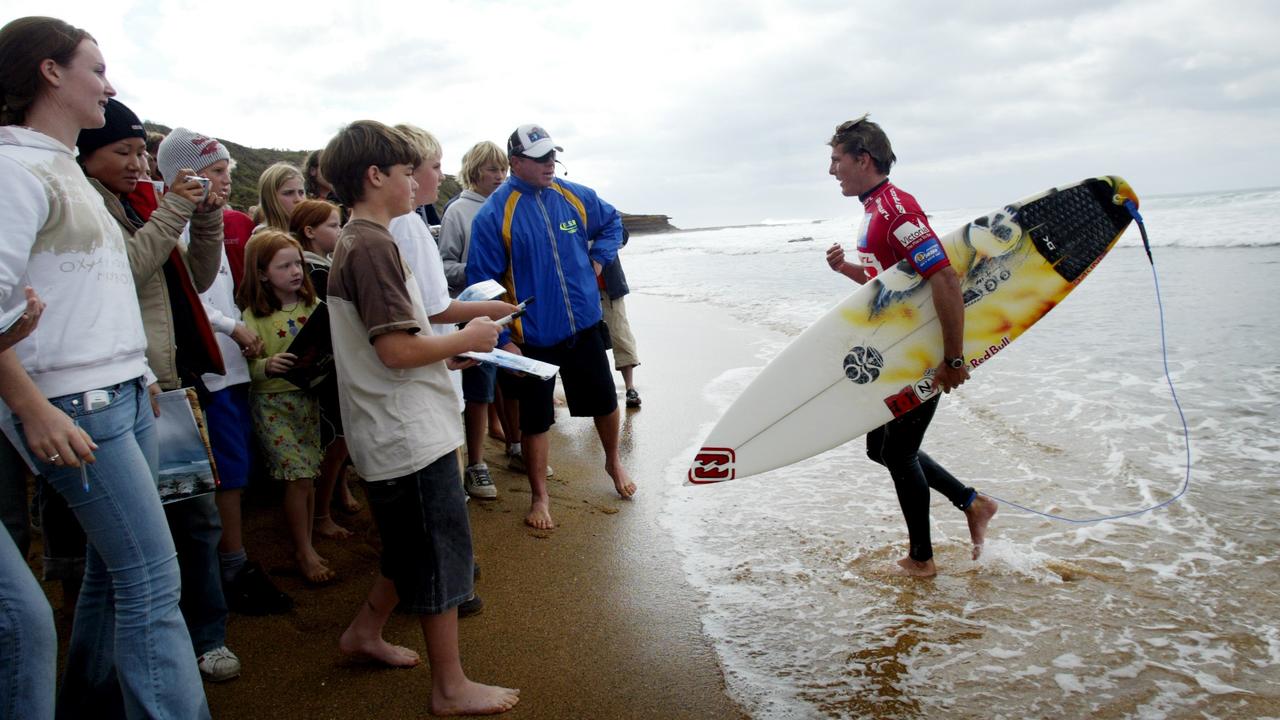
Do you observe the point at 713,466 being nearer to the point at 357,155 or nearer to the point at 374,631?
the point at 374,631

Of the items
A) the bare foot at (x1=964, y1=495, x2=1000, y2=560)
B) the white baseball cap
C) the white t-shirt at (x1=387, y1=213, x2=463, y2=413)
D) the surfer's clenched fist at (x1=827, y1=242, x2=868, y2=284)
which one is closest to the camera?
the white t-shirt at (x1=387, y1=213, x2=463, y2=413)

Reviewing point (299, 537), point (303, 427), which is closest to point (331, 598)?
point (299, 537)

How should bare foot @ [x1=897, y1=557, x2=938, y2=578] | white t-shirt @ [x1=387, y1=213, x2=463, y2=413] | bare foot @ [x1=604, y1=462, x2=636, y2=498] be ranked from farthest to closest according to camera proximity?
bare foot @ [x1=604, y1=462, x2=636, y2=498]
bare foot @ [x1=897, y1=557, x2=938, y2=578]
white t-shirt @ [x1=387, y1=213, x2=463, y2=413]

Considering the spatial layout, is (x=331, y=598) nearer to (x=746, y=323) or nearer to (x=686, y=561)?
(x=686, y=561)

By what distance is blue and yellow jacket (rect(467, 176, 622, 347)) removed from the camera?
3615mm

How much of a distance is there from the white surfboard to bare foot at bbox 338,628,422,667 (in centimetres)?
139

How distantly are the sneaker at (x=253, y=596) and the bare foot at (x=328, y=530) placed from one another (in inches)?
23.9

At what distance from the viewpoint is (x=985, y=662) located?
2488mm

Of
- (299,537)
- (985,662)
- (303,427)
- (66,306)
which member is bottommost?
(985,662)

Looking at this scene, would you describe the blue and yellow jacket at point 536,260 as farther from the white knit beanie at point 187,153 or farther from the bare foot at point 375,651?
the bare foot at point 375,651

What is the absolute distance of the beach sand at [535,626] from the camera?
2281 mm

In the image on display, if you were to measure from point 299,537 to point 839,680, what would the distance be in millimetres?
2132

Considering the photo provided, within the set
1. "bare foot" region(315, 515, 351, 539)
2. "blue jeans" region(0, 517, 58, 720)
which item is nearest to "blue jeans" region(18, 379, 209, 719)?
"blue jeans" region(0, 517, 58, 720)

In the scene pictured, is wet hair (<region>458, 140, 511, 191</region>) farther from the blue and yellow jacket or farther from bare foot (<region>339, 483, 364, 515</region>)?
bare foot (<region>339, 483, 364, 515</region>)
